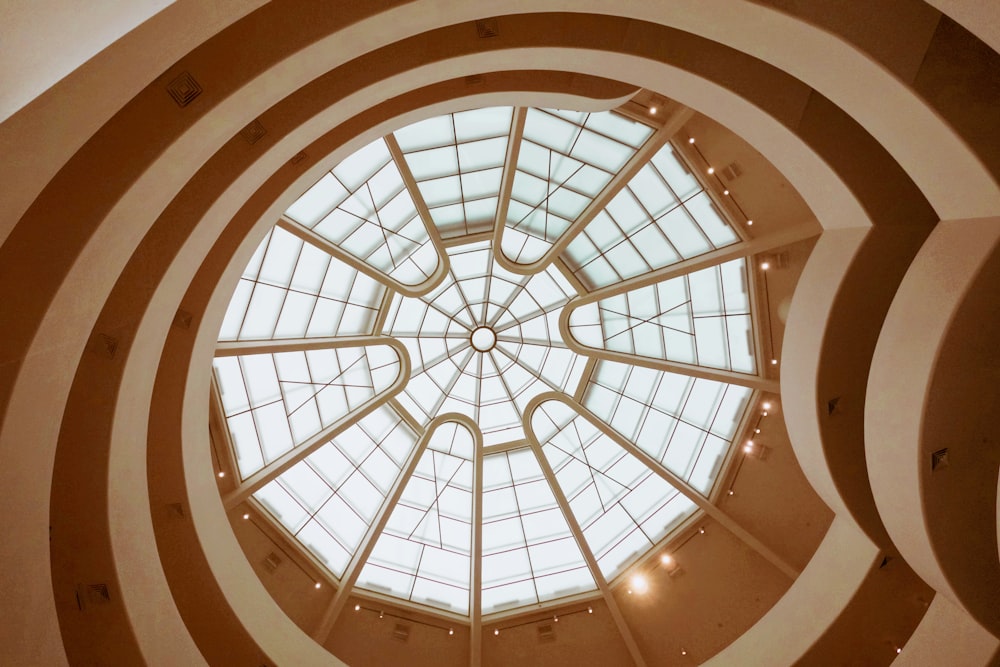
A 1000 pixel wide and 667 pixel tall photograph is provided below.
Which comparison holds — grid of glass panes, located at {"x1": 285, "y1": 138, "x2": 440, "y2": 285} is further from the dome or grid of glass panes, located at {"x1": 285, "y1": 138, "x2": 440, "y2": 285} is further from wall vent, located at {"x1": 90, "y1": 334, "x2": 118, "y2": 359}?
wall vent, located at {"x1": 90, "y1": 334, "x2": 118, "y2": 359}

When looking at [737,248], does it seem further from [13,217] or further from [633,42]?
[13,217]

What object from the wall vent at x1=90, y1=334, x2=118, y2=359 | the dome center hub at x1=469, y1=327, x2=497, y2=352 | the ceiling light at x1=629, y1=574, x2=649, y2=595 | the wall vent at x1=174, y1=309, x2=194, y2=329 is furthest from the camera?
the dome center hub at x1=469, y1=327, x2=497, y2=352

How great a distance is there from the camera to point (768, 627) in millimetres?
13758

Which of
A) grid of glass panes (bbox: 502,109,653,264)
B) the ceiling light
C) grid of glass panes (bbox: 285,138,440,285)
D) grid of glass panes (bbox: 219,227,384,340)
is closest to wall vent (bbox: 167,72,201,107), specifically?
grid of glass panes (bbox: 285,138,440,285)

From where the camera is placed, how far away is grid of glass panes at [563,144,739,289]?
15039mm

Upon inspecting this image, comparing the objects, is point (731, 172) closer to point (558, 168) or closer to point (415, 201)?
point (558, 168)

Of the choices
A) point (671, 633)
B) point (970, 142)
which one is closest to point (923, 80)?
point (970, 142)

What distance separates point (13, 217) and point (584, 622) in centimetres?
1616

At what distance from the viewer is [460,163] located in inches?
614

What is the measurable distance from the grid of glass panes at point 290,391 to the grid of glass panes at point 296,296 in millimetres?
729

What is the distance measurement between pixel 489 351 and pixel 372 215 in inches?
220

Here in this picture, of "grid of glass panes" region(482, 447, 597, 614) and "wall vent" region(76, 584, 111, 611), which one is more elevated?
"grid of glass panes" region(482, 447, 597, 614)

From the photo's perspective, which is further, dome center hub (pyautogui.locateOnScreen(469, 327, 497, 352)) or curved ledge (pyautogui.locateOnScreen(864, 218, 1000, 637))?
dome center hub (pyautogui.locateOnScreen(469, 327, 497, 352))

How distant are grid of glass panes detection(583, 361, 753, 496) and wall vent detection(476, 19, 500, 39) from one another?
11.3m
